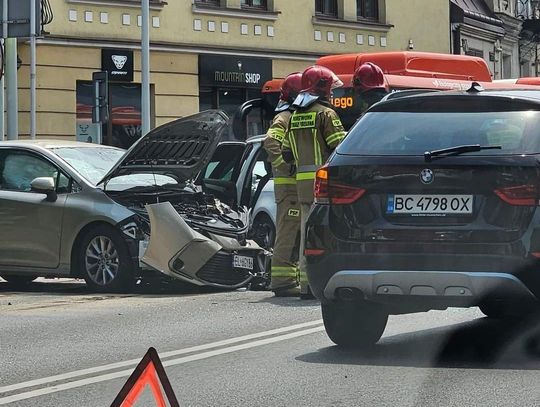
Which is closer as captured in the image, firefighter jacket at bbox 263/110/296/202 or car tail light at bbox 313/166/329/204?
car tail light at bbox 313/166/329/204

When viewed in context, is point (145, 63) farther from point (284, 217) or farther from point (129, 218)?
point (284, 217)

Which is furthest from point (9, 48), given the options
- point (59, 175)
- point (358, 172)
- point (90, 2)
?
point (358, 172)

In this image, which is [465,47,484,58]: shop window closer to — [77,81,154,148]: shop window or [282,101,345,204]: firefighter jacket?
[77,81,154,148]: shop window

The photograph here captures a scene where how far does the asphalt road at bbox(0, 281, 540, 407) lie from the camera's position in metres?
6.97

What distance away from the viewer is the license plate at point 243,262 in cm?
1241

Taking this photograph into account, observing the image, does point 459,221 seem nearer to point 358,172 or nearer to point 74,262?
point 358,172

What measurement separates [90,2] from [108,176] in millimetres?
14082

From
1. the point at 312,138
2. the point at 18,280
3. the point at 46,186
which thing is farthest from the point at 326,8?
the point at 312,138

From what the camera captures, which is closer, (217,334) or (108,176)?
(217,334)

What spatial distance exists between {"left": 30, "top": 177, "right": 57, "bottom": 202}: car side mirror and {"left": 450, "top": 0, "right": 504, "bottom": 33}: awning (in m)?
24.0

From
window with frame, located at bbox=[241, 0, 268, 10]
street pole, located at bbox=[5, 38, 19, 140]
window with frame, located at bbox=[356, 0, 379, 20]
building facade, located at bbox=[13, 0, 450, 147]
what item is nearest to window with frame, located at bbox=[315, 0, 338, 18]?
building facade, located at bbox=[13, 0, 450, 147]

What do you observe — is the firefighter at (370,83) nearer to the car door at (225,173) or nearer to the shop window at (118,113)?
the car door at (225,173)

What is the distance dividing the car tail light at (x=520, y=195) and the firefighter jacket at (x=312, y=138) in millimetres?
3731

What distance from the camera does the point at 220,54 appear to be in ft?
93.4
